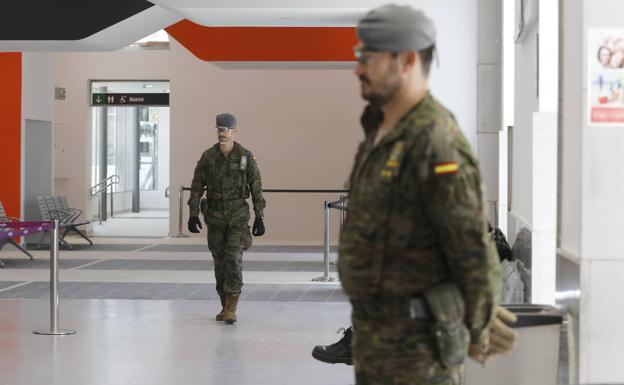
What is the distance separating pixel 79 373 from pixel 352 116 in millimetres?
14380

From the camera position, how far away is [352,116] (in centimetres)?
2102

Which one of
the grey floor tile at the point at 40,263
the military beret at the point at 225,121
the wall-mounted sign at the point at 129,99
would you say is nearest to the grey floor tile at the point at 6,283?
the grey floor tile at the point at 40,263

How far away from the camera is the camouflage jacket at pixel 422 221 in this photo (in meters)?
2.73

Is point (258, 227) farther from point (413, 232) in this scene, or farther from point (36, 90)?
point (36, 90)

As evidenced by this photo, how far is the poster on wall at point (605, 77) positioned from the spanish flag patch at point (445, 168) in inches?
67.2

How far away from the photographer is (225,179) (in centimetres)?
934

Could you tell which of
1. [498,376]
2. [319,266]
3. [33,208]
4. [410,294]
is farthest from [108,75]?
[410,294]

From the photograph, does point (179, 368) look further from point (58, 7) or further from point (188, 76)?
point (188, 76)

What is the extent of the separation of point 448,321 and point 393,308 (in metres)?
0.16

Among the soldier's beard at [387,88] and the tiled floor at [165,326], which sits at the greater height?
the soldier's beard at [387,88]

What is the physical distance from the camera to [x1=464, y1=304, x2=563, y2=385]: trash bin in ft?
14.3

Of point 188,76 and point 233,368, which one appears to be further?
point 188,76

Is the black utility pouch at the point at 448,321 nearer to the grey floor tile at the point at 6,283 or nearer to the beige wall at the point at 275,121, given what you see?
the grey floor tile at the point at 6,283

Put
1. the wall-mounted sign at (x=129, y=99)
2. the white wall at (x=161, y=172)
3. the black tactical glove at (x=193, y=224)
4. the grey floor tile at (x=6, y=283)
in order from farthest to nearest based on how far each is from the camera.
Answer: the white wall at (x=161, y=172)
the wall-mounted sign at (x=129, y=99)
the grey floor tile at (x=6, y=283)
the black tactical glove at (x=193, y=224)
